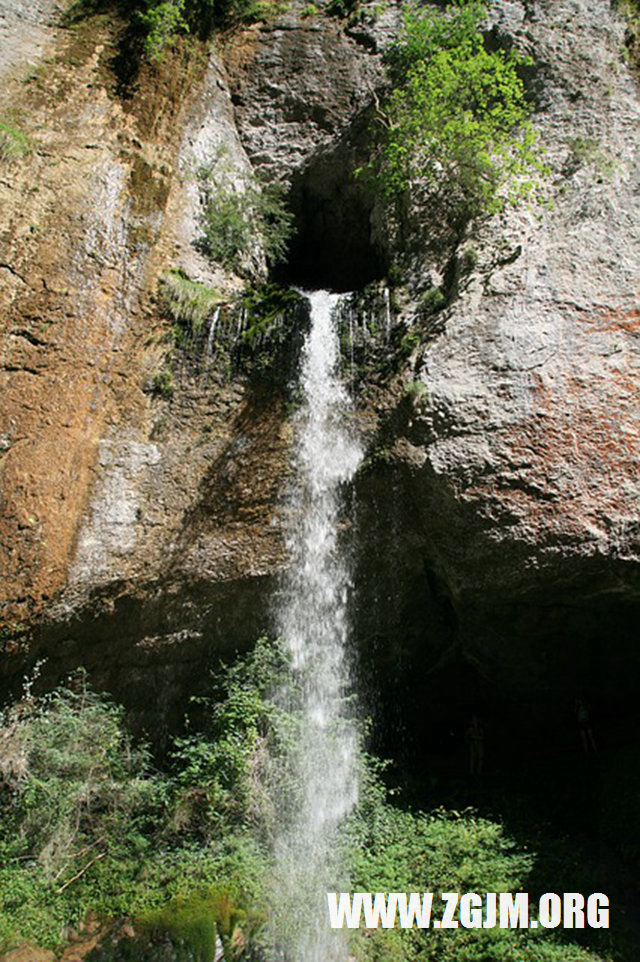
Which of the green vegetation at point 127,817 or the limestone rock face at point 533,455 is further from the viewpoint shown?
the limestone rock face at point 533,455

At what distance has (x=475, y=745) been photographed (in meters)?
8.52

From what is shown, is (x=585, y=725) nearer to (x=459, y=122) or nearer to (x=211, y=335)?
(x=211, y=335)

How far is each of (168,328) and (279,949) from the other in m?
6.92

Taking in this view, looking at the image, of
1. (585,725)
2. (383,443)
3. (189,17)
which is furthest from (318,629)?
(189,17)

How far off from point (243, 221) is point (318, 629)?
630 centimetres

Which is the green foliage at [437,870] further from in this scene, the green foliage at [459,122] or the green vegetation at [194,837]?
the green foliage at [459,122]

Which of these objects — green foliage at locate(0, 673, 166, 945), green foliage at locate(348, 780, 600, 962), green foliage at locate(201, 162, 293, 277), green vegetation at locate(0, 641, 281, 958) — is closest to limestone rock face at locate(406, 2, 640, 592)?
green foliage at locate(348, 780, 600, 962)

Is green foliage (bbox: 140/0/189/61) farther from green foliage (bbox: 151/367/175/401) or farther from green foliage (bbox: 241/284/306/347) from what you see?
green foliage (bbox: 151/367/175/401)

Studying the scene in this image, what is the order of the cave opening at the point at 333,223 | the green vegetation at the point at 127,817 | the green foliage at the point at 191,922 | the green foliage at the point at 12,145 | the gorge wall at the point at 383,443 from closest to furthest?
the green foliage at the point at 191,922 < the green vegetation at the point at 127,817 < the gorge wall at the point at 383,443 < the green foliage at the point at 12,145 < the cave opening at the point at 333,223

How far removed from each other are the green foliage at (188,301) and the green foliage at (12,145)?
2.60 meters

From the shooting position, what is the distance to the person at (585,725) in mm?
8148

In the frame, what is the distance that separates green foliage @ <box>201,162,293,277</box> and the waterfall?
7.47ft

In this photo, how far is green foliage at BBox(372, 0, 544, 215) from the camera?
30.8 feet

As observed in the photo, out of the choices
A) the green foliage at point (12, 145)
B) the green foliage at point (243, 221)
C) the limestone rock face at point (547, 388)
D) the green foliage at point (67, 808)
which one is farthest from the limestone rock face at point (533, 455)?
the green foliage at point (12, 145)
